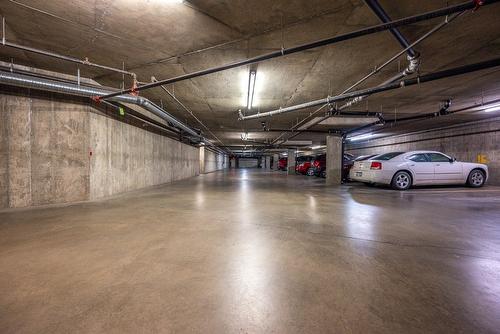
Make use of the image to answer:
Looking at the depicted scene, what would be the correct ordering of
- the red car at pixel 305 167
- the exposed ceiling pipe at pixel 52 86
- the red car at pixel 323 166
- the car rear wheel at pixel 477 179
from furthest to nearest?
1. the red car at pixel 305 167
2. the red car at pixel 323 166
3. the car rear wheel at pixel 477 179
4. the exposed ceiling pipe at pixel 52 86

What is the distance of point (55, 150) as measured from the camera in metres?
4.64

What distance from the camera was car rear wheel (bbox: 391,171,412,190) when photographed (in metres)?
6.86

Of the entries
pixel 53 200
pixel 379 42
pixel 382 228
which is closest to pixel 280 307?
pixel 382 228

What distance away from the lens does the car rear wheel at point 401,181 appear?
686 centimetres

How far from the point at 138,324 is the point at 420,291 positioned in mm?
2048

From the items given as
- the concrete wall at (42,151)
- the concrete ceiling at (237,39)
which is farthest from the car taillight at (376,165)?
the concrete wall at (42,151)

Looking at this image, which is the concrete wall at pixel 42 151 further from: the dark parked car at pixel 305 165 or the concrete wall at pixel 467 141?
the concrete wall at pixel 467 141

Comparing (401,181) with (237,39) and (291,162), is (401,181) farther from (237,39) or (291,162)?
(291,162)

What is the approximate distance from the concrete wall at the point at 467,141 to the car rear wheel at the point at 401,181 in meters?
5.21

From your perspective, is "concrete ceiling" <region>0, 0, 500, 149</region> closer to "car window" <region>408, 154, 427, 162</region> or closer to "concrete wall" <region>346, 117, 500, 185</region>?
"car window" <region>408, 154, 427, 162</region>

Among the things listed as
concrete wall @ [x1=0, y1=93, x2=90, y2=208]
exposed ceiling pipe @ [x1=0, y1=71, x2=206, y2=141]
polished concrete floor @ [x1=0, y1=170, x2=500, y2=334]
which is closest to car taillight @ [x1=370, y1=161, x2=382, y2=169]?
polished concrete floor @ [x1=0, y1=170, x2=500, y2=334]

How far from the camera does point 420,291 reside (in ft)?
5.21

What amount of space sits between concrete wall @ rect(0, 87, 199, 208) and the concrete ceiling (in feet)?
2.88

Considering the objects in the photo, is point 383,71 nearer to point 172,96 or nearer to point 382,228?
point 382,228
